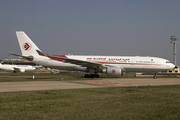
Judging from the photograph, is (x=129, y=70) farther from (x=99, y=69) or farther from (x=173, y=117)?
(x=173, y=117)

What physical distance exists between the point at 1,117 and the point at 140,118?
481 centimetres

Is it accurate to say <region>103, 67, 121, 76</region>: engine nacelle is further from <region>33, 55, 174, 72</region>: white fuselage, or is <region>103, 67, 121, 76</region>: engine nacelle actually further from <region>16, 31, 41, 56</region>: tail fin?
<region>16, 31, 41, 56</region>: tail fin

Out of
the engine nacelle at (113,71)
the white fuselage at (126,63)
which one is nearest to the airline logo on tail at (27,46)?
the white fuselage at (126,63)

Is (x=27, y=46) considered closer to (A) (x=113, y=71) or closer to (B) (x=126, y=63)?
(A) (x=113, y=71)

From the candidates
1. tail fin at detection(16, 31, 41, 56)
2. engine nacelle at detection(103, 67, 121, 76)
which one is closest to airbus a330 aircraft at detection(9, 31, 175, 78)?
tail fin at detection(16, 31, 41, 56)

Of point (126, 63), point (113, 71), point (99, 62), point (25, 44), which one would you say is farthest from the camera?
point (99, 62)

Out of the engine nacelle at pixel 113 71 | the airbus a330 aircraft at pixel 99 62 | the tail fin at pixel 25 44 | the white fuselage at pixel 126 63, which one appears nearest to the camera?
the engine nacelle at pixel 113 71

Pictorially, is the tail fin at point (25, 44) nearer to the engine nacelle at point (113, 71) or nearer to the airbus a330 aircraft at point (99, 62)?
the airbus a330 aircraft at point (99, 62)

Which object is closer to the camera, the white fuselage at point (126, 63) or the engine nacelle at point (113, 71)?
the engine nacelle at point (113, 71)

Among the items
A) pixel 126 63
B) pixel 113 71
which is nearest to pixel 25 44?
pixel 113 71

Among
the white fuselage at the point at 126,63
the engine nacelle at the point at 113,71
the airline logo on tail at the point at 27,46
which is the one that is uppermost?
the airline logo on tail at the point at 27,46

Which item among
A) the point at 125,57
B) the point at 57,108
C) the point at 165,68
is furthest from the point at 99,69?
the point at 57,108

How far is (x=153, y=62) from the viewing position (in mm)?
32875

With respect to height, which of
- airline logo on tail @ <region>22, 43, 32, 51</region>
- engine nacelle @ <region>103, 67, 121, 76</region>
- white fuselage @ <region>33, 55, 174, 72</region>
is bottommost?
engine nacelle @ <region>103, 67, 121, 76</region>
